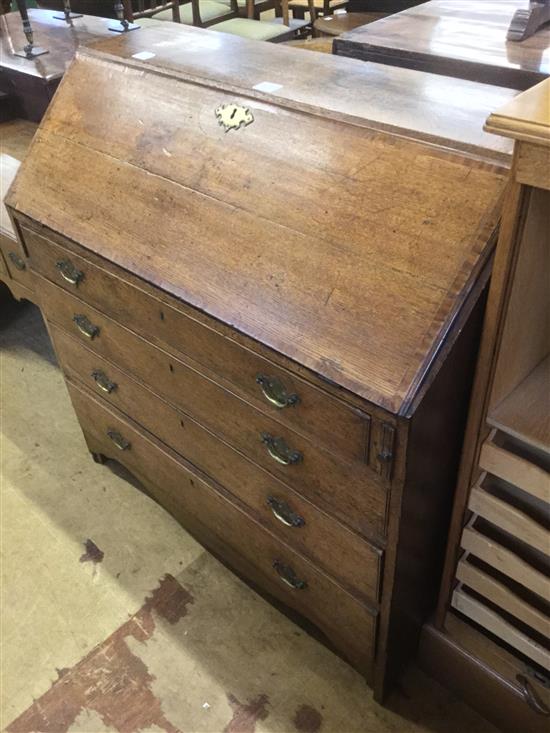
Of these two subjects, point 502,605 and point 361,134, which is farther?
point 502,605

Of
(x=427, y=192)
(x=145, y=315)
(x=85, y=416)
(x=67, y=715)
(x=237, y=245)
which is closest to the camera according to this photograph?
(x=427, y=192)

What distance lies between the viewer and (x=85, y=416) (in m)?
1.80

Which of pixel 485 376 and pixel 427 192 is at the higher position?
pixel 427 192

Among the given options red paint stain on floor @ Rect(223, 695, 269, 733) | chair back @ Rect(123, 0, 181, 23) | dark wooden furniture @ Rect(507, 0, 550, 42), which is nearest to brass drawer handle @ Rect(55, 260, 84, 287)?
red paint stain on floor @ Rect(223, 695, 269, 733)

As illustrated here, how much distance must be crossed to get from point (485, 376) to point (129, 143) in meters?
0.83

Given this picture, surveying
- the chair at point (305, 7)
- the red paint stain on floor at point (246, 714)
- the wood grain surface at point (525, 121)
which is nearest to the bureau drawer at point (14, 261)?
the red paint stain on floor at point (246, 714)

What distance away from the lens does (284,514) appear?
1238 millimetres

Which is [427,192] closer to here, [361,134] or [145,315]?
[361,134]

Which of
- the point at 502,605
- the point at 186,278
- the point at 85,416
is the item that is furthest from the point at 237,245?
the point at 85,416

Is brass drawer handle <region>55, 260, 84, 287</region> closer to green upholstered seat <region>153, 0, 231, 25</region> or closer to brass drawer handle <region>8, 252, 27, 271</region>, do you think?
brass drawer handle <region>8, 252, 27, 271</region>

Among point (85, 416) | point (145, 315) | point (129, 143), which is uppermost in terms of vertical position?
point (129, 143)

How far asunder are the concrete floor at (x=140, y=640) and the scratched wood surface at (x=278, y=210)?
85 centimetres

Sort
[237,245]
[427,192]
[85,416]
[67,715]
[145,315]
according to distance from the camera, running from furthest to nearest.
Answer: [85,416], [67,715], [145,315], [237,245], [427,192]

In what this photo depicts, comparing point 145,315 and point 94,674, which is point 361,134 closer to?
point 145,315
